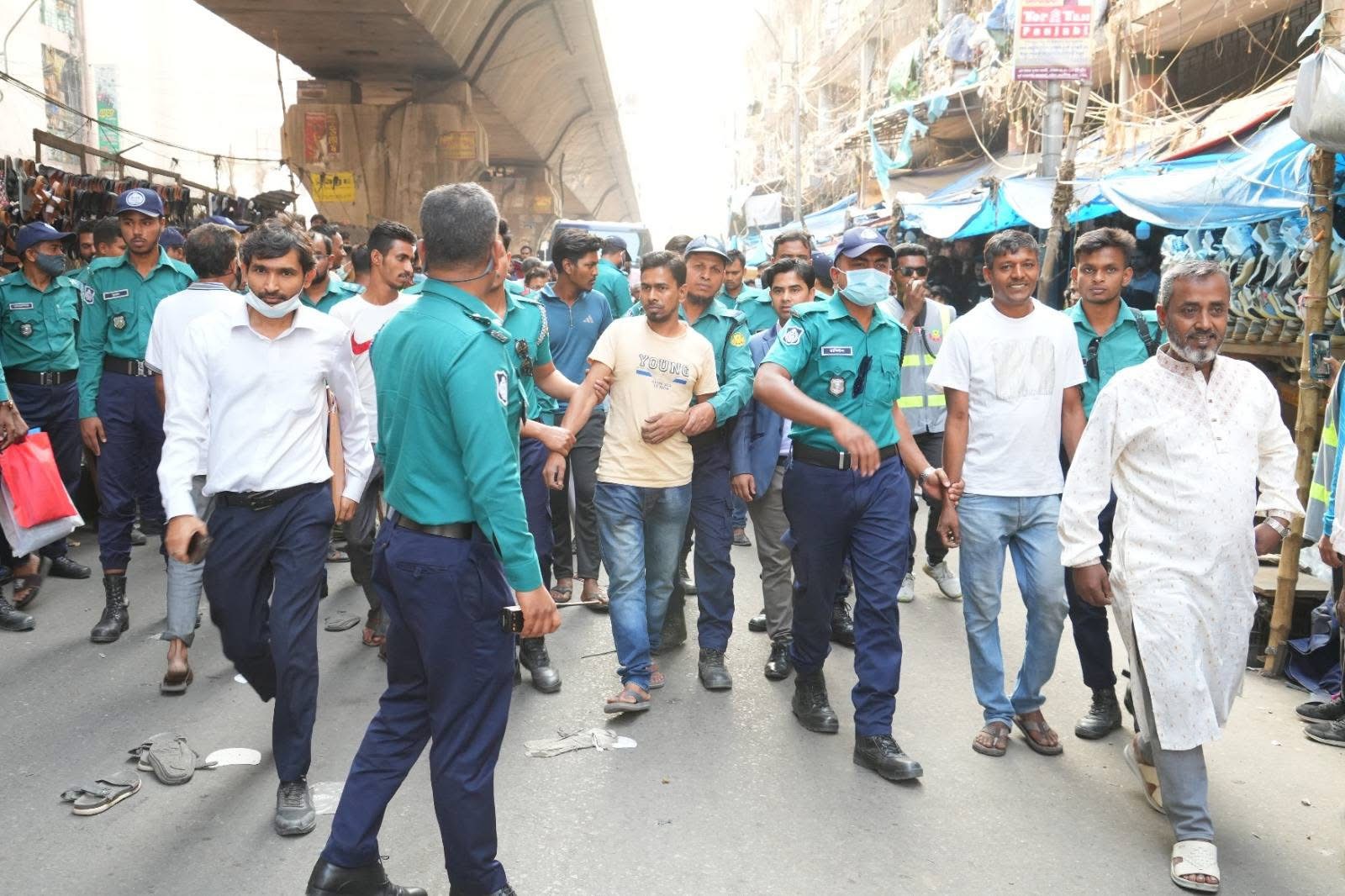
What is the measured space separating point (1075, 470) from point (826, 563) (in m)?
1.15

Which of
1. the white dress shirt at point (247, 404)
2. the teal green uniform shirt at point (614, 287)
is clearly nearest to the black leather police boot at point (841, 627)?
the teal green uniform shirt at point (614, 287)

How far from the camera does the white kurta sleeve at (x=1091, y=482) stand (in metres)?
3.84

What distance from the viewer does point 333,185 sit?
14969 millimetres

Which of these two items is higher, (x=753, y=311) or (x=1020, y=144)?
(x=1020, y=144)

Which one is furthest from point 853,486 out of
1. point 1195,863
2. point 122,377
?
point 122,377

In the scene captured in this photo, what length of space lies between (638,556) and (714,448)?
675mm

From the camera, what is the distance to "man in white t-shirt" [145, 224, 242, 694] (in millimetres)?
4926

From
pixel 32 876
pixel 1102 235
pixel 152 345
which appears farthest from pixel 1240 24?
pixel 32 876

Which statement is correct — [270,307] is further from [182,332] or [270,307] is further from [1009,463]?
[1009,463]

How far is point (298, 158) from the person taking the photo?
49.2 ft

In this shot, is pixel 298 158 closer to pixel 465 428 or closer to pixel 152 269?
pixel 152 269

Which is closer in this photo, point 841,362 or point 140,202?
point 841,362

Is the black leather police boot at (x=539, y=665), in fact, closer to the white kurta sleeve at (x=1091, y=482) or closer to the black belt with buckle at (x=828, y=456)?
the black belt with buckle at (x=828, y=456)

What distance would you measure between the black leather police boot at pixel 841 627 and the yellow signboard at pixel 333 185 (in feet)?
35.5
